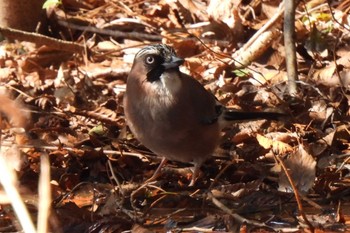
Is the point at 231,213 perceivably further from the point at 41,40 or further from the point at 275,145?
the point at 41,40

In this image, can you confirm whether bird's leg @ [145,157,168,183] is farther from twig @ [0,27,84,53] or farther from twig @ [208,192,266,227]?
twig @ [0,27,84,53]

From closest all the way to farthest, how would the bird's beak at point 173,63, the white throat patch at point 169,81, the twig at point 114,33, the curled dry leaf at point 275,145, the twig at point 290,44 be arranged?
the bird's beak at point 173,63 < the white throat patch at point 169,81 < the curled dry leaf at point 275,145 < the twig at point 290,44 < the twig at point 114,33

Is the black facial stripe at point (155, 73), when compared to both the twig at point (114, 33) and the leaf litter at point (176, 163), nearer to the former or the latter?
the leaf litter at point (176, 163)

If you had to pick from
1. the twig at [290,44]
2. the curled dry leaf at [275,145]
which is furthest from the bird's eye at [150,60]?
the twig at [290,44]

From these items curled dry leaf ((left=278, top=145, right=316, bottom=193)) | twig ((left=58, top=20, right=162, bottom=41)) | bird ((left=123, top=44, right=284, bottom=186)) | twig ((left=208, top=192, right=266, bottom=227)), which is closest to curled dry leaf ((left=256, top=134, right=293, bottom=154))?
bird ((left=123, top=44, right=284, bottom=186))

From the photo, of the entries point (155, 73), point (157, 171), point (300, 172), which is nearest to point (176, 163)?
point (157, 171)
